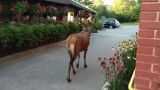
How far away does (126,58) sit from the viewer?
6.36 metres

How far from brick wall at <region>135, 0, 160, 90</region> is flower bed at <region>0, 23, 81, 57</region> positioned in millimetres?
8565

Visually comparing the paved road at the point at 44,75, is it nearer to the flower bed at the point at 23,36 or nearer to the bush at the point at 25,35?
the flower bed at the point at 23,36

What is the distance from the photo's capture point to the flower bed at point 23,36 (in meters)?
11.0

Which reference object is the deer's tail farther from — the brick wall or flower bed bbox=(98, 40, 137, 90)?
the brick wall

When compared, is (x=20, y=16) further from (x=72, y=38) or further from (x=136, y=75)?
(x=136, y=75)

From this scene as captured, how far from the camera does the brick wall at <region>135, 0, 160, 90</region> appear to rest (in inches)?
105

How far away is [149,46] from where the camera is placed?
2709 mm

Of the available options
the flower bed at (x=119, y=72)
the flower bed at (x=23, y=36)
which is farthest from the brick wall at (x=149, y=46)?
the flower bed at (x=23, y=36)

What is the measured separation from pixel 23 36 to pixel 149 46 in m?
10.1

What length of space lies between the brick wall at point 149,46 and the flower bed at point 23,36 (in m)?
8.56

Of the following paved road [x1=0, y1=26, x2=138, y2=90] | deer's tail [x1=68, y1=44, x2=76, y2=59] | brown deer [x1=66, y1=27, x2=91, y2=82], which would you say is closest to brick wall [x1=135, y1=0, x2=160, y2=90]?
paved road [x1=0, y1=26, x2=138, y2=90]

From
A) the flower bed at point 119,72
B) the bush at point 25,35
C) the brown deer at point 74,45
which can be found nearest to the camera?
the flower bed at point 119,72

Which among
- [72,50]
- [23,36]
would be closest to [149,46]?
[72,50]

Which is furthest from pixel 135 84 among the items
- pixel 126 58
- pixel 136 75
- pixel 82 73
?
pixel 82 73
